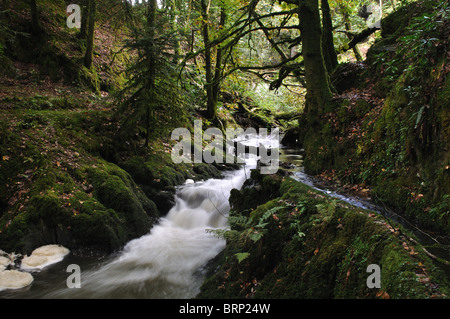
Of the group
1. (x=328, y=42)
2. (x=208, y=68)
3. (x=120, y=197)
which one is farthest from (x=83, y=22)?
(x=328, y=42)

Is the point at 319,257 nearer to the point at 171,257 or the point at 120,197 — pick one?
the point at 171,257

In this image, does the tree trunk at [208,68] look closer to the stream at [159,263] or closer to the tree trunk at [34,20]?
the stream at [159,263]

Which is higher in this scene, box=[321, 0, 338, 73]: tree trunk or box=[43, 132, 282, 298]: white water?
box=[321, 0, 338, 73]: tree trunk

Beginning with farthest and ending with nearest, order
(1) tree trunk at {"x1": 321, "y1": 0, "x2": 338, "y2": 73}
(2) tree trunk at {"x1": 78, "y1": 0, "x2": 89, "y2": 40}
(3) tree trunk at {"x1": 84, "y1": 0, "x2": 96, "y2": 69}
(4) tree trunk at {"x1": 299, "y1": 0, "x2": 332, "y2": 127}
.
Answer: (2) tree trunk at {"x1": 78, "y1": 0, "x2": 89, "y2": 40}, (3) tree trunk at {"x1": 84, "y1": 0, "x2": 96, "y2": 69}, (1) tree trunk at {"x1": 321, "y1": 0, "x2": 338, "y2": 73}, (4) tree trunk at {"x1": 299, "y1": 0, "x2": 332, "y2": 127}

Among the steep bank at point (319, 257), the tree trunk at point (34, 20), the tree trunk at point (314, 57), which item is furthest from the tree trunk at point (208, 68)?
the steep bank at point (319, 257)

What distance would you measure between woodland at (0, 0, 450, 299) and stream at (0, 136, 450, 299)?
12.1 inches

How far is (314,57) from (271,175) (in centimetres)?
407

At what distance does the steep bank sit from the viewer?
2.30 m

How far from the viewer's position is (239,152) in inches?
570

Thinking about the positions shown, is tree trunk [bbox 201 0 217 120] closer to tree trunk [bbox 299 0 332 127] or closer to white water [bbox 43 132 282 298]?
tree trunk [bbox 299 0 332 127]

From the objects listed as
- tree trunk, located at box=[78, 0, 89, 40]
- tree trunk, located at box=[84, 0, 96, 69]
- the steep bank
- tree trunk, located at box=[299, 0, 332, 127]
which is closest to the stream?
the steep bank

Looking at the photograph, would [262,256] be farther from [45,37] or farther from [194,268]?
[45,37]

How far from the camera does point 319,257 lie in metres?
3.03
